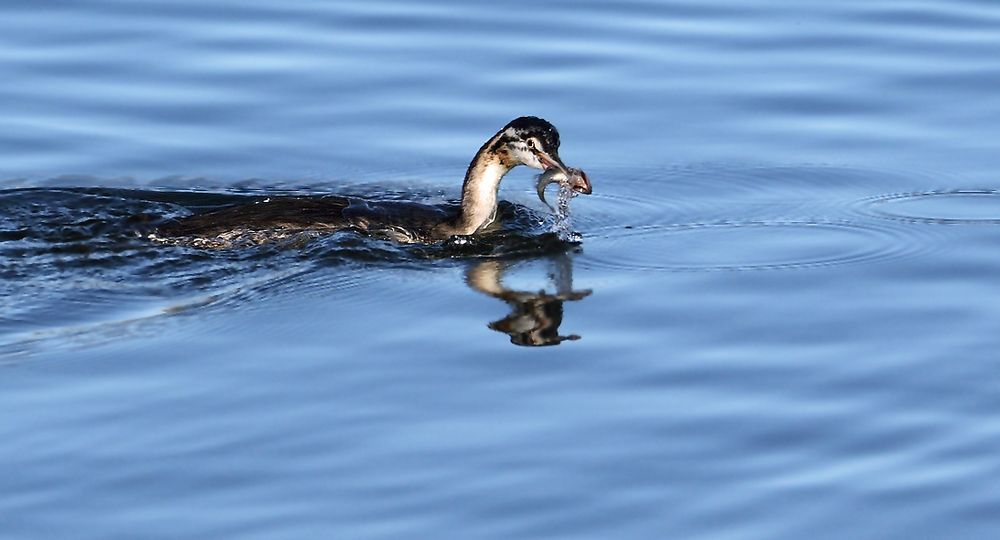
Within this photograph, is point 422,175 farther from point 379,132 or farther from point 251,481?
point 251,481

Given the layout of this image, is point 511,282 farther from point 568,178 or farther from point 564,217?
point 564,217

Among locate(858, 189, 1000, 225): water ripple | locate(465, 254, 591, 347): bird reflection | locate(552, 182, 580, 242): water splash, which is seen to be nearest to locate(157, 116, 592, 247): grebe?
locate(552, 182, 580, 242): water splash

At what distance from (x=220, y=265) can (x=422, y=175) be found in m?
2.34

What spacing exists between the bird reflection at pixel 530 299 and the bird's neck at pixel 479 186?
0.55 meters

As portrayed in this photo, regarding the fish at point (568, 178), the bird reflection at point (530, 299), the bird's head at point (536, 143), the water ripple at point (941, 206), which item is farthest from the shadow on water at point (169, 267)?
the water ripple at point (941, 206)

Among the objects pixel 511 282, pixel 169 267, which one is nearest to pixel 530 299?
pixel 511 282

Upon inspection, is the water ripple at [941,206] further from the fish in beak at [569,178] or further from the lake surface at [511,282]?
the fish in beak at [569,178]

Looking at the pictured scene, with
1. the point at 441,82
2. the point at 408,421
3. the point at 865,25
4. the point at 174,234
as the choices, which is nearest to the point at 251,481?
the point at 408,421

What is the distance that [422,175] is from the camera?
13.7 metres

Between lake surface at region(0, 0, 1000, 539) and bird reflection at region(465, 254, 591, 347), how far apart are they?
3cm

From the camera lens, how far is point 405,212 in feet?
41.7

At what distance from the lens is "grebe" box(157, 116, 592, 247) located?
12242 millimetres

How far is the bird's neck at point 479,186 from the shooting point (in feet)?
42.0

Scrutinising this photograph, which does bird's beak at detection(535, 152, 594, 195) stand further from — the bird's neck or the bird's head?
the bird's neck
